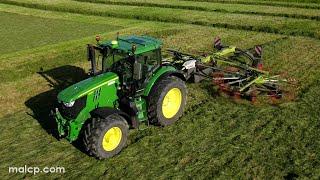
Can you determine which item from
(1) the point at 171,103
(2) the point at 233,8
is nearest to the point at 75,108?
(1) the point at 171,103

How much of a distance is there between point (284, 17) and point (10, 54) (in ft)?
60.6

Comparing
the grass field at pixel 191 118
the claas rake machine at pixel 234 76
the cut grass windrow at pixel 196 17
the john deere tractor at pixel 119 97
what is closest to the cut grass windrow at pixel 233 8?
the cut grass windrow at pixel 196 17

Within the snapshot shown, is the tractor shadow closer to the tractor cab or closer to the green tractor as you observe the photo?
the green tractor

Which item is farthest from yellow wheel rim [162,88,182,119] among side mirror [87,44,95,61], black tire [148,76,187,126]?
side mirror [87,44,95,61]

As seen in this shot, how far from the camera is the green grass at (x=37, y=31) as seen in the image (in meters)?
21.6

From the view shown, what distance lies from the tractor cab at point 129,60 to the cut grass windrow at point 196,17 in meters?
13.7

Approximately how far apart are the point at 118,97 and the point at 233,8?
2416cm

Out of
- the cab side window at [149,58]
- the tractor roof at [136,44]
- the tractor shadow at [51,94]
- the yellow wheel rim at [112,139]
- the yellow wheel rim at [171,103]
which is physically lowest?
the tractor shadow at [51,94]

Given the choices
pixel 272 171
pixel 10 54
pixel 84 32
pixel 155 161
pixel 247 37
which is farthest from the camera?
pixel 84 32

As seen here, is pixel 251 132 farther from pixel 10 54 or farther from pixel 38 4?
pixel 38 4

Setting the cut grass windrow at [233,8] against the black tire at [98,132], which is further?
the cut grass windrow at [233,8]

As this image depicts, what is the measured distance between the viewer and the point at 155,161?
8555 millimetres

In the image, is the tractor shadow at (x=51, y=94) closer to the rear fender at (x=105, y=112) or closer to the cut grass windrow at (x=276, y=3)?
the rear fender at (x=105, y=112)

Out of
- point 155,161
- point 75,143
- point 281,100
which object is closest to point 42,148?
point 75,143
